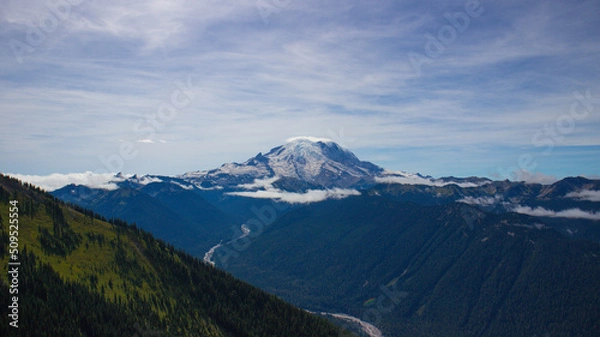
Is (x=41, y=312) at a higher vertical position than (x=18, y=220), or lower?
lower

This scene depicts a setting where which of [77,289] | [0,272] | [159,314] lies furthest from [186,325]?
[0,272]

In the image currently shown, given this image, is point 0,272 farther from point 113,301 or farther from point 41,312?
point 113,301

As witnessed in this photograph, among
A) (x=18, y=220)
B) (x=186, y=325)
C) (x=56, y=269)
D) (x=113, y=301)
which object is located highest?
(x=18, y=220)

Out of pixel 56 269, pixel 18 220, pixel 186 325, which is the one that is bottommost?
pixel 186 325

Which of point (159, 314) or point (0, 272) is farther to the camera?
point (159, 314)

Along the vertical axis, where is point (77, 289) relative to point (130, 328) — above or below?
above

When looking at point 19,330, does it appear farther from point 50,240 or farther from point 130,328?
point 50,240

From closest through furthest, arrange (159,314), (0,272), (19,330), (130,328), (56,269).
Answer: (19,330) < (0,272) < (130,328) < (56,269) < (159,314)

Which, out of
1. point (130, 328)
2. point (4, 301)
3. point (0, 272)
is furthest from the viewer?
point (130, 328)

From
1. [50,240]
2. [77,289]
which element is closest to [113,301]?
[77,289]
